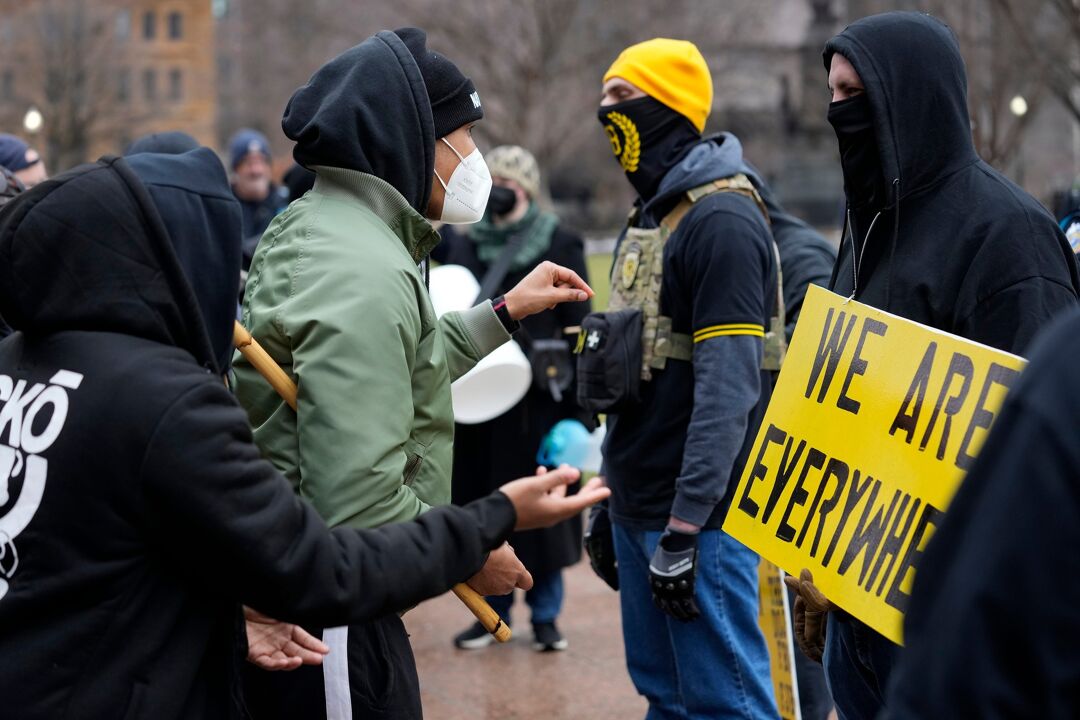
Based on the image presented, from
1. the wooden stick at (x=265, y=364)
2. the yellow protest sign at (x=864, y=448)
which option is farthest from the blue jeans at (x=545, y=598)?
the wooden stick at (x=265, y=364)

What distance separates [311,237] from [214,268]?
49 centimetres

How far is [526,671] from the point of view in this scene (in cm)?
624

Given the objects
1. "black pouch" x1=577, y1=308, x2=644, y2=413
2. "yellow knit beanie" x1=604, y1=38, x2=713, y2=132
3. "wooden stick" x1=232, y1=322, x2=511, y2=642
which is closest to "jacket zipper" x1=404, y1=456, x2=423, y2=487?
"wooden stick" x1=232, y1=322, x2=511, y2=642

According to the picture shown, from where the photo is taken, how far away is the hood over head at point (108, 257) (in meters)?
2.13

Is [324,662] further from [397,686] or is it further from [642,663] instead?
[642,663]

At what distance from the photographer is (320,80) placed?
2.97 meters

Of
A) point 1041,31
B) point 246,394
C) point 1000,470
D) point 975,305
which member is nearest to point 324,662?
point 246,394

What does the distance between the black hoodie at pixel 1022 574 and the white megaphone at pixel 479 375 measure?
469cm

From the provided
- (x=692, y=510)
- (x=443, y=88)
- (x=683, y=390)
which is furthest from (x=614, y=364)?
(x=443, y=88)

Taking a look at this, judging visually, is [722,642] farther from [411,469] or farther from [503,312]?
[411,469]

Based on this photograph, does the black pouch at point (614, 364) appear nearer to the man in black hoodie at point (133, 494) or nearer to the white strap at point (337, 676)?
the white strap at point (337, 676)

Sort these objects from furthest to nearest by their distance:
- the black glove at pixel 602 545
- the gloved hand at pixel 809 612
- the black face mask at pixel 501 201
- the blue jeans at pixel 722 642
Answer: the black face mask at pixel 501 201
the black glove at pixel 602 545
the blue jeans at pixel 722 642
the gloved hand at pixel 809 612

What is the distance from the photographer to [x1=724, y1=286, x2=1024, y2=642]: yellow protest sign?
8.14 feet

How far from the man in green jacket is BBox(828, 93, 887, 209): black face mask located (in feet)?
2.91
